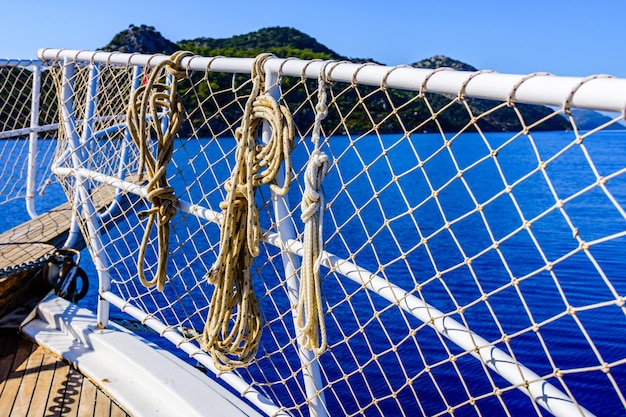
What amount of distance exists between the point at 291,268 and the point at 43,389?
1.11 meters

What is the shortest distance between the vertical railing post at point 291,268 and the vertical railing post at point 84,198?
1051 mm

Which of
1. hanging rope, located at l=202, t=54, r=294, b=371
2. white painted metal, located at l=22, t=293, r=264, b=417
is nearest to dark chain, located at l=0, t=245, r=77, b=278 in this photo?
white painted metal, located at l=22, t=293, r=264, b=417

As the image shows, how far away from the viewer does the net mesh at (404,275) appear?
1137mm

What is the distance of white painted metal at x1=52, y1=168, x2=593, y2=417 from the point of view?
0.99m

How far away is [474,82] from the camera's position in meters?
1.03

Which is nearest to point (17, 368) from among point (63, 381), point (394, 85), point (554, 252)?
point (63, 381)

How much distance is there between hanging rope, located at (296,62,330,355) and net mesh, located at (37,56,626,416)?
0.04 metres

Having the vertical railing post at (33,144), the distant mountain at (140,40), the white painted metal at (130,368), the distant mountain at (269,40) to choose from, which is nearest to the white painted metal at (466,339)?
the white painted metal at (130,368)

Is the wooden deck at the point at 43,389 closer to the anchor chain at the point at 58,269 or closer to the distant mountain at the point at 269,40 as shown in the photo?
the anchor chain at the point at 58,269

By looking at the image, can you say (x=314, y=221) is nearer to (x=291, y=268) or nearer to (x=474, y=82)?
(x=291, y=268)

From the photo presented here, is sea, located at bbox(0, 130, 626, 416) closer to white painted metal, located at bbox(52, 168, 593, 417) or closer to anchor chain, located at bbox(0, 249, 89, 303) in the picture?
white painted metal, located at bbox(52, 168, 593, 417)

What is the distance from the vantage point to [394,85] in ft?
3.92

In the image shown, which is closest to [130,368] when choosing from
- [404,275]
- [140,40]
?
[404,275]

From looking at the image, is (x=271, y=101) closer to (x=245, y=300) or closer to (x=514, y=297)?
(x=245, y=300)
